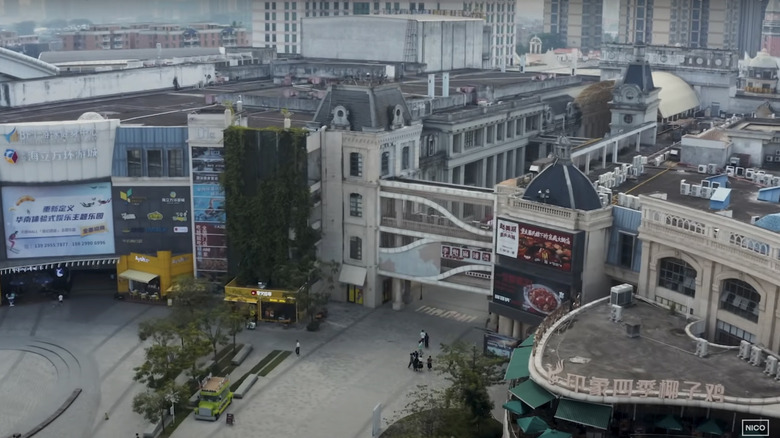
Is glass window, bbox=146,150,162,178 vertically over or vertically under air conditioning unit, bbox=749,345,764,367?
over

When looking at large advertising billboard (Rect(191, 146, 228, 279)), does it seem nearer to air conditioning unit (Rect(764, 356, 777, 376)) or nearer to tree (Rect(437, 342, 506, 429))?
tree (Rect(437, 342, 506, 429))

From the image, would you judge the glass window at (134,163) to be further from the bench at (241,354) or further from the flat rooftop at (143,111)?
the bench at (241,354)

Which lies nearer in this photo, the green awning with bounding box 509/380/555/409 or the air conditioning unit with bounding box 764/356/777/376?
the air conditioning unit with bounding box 764/356/777/376

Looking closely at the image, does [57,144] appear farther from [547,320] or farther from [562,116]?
[562,116]

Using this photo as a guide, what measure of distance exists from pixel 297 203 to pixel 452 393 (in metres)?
27.6

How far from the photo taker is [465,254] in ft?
274

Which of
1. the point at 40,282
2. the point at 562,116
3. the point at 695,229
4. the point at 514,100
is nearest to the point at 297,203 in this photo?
the point at 40,282

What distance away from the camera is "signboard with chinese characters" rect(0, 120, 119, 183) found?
84.7 m

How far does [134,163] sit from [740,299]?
174 feet

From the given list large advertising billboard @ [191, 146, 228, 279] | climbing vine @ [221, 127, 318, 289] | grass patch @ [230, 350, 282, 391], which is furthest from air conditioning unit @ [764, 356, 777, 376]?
large advertising billboard @ [191, 146, 228, 279]

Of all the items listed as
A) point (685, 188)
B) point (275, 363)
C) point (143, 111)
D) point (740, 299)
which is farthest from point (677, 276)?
point (143, 111)

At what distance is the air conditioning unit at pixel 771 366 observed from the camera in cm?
5475

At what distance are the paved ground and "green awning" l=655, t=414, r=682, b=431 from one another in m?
16.0

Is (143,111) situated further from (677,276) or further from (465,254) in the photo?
(677,276)
